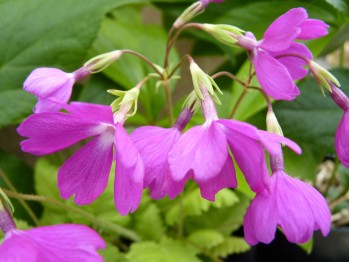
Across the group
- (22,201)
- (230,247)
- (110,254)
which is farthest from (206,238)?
(22,201)

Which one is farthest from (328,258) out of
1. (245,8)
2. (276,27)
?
(276,27)

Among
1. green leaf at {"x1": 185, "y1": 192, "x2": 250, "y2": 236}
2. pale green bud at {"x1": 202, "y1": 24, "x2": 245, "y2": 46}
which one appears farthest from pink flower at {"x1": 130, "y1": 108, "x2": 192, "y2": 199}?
green leaf at {"x1": 185, "y1": 192, "x2": 250, "y2": 236}

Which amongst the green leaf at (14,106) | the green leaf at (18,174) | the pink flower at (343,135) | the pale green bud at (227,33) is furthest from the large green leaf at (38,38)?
the pink flower at (343,135)

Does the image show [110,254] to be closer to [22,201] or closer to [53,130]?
[22,201]

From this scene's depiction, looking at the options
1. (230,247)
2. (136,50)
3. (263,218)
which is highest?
(263,218)

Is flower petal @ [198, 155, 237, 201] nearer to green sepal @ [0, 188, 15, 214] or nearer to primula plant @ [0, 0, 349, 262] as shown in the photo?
primula plant @ [0, 0, 349, 262]

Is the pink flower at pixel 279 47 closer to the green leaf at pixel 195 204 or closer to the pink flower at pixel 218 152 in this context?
the pink flower at pixel 218 152
